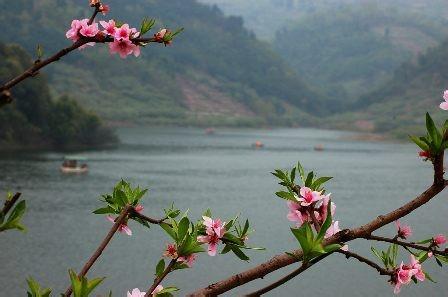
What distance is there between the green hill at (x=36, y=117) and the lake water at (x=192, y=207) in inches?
179

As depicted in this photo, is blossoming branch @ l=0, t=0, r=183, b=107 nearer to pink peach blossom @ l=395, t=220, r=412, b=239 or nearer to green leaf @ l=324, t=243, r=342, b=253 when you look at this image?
green leaf @ l=324, t=243, r=342, b=253

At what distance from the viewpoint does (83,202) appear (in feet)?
155

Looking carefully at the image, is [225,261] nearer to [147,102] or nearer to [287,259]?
[287,259]

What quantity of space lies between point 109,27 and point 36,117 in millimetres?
81575

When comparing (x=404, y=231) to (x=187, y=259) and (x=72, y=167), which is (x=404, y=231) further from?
(x=72, y=167)

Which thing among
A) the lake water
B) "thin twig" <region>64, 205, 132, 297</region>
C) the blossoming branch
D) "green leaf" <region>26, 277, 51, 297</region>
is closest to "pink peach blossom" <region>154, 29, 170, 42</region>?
the blossoming branch

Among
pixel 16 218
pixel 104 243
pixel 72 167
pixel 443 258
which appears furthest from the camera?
pixel 72 167

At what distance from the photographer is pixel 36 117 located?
81.3 meters

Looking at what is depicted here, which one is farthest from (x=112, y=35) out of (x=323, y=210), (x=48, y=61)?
(x=323, y=210)

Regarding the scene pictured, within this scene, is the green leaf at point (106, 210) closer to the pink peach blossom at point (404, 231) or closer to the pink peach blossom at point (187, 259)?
the pink peach blossom at point (187, 259)

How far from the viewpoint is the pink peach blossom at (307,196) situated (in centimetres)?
278

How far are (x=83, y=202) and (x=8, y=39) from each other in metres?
150

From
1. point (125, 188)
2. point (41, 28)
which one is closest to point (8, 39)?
point (41, 28)

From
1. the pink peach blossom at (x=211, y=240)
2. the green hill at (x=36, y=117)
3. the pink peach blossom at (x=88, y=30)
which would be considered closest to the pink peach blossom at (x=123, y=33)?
the pink peach blossom at (x=88, y=30)
